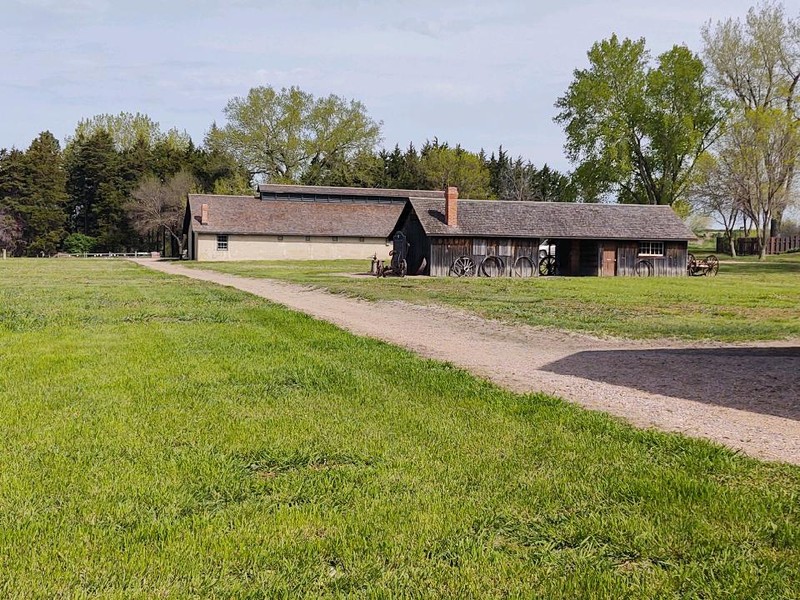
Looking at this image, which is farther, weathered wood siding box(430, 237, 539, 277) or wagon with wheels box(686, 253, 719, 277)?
wagon with wheels box(686, 253, 719, 277)

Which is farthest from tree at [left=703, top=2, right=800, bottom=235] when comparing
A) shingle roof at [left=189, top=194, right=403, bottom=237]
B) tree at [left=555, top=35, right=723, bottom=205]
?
shingle roof at [left=189, top=194, right=403, bottom=237]

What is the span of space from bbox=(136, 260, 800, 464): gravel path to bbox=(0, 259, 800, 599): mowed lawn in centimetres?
66

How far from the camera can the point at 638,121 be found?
5297cm

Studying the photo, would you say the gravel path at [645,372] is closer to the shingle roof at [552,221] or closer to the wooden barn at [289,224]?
the shingle roof at [552,221]

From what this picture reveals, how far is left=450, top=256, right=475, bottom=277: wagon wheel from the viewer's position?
33688 millimetres

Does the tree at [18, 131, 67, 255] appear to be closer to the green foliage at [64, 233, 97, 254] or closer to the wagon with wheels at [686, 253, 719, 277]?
the green foliage at [64, 233, 97, 254]

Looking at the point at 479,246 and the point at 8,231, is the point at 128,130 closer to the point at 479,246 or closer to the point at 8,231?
the point at 8,231

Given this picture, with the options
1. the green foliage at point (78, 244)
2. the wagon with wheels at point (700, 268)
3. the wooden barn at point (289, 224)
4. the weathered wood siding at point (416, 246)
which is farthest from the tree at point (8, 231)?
the wagon with wheels at point (700, 268)

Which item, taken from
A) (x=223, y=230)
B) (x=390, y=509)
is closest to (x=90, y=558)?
(x=390, y=509)

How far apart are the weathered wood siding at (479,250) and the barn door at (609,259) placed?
3.99 meters

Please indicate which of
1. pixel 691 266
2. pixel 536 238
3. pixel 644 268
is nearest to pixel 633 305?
pixel 536 238

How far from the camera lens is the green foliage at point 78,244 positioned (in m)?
71.1

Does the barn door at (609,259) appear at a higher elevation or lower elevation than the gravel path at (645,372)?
higher

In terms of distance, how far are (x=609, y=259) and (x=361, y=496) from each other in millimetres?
34408
